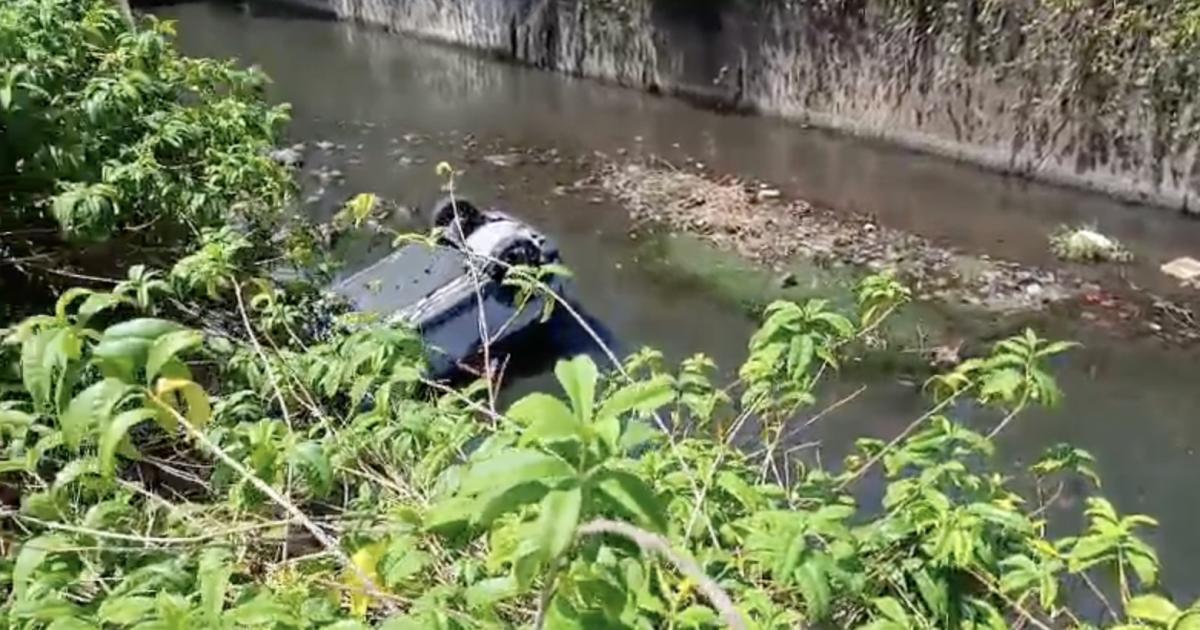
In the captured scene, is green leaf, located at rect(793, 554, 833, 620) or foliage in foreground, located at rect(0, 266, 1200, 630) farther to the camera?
green leaf, located at rect(793, 554, 833, 620)

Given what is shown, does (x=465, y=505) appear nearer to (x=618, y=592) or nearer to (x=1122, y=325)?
(x=618, y=592)

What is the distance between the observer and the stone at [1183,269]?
527 cm

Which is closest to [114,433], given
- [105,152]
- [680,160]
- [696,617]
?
[696,617]

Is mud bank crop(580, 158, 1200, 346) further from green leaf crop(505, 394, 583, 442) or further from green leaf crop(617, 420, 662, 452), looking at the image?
green leaf crop(505, 394, 583, 442)

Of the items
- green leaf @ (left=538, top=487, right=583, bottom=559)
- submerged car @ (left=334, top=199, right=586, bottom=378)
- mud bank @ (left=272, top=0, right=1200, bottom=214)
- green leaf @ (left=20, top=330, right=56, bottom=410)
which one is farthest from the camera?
mud bank @ (left=272, top=0, right=1200, bottom=214)

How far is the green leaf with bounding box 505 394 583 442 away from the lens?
32.5 inches

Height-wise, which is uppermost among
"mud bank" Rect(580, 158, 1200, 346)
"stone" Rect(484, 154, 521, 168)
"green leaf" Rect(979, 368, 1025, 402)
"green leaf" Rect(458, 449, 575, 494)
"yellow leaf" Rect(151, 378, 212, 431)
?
"green leaf" Rect(458, 449, 575, 494)

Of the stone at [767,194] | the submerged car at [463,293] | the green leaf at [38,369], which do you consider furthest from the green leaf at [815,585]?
the stone at [767,194]

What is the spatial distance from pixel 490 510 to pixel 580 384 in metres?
0.15

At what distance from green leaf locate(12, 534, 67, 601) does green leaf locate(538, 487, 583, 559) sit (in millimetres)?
695

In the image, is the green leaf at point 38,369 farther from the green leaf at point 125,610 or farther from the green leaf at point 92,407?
the green leaf at point 125,610

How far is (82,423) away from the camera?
38.9 inches

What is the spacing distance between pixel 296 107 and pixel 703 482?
7138 millimetres

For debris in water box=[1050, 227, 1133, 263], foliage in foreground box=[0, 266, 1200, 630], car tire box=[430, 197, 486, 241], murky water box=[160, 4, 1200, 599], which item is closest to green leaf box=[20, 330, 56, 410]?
foliage in foreground box=[0, 266, 1200, 630]
